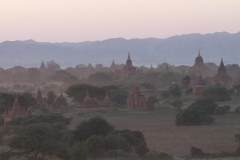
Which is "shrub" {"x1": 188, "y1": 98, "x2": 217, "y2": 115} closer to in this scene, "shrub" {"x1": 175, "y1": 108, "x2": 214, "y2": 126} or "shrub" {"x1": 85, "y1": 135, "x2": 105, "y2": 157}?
"shrub" {"x1": 175, "y1": 108, "x2": 214, "y2": 126}

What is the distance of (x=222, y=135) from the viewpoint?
114ft

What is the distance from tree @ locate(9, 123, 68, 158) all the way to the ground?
6.89 m

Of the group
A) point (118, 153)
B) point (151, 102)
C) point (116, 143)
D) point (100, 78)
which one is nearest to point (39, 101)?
point (151, 102)

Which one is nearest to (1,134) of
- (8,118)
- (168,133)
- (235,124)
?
(8,118)

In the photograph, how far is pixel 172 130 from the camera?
38500 millimetres

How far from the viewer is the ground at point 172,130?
30625mm

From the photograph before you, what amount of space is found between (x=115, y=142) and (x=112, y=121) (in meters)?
18.6

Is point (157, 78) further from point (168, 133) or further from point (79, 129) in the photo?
point (79, 129)

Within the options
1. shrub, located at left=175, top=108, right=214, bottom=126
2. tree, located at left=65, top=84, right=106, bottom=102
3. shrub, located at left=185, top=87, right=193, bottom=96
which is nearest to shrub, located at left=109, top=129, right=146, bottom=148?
shrub, located at left=175, top=108, right=214, bottom=126

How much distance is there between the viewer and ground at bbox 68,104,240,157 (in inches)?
1206

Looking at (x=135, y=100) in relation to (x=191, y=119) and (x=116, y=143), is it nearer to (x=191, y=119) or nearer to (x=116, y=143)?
(x=191, y=119)

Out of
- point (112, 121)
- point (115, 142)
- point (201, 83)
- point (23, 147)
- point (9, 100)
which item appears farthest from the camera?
point (201, 83)

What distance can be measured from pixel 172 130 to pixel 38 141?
1684 cm

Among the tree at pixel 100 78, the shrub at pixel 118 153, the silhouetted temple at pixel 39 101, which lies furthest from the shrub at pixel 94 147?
the tree at pixel 100 78
